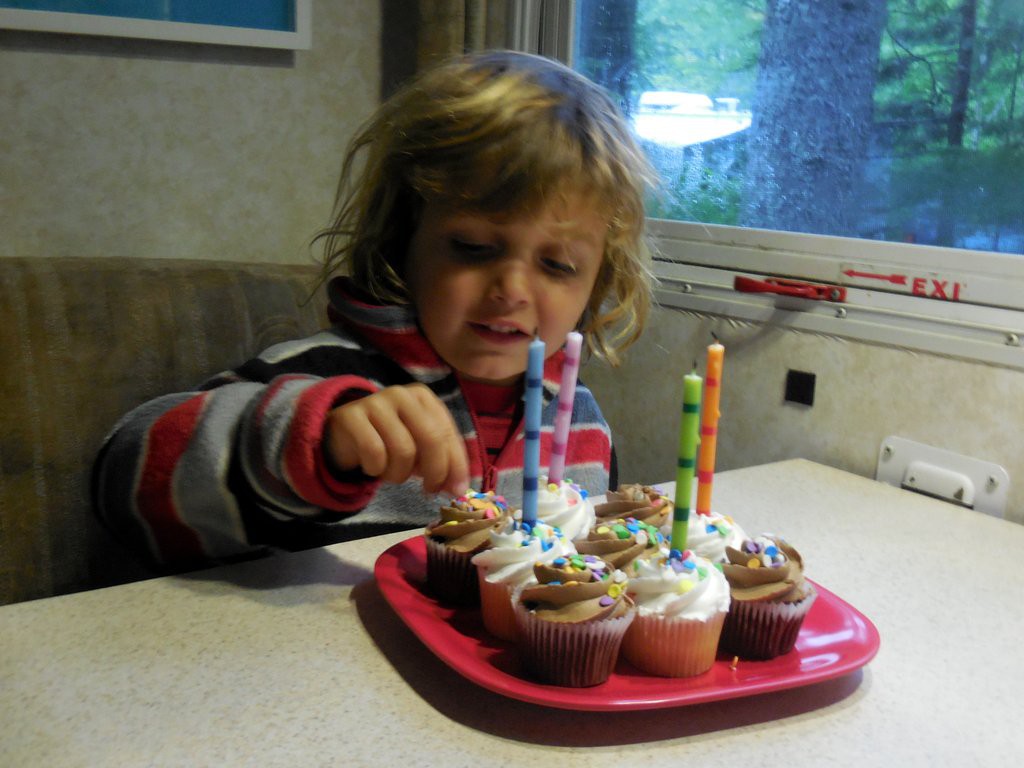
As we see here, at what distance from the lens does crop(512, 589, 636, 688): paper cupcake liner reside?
70cm

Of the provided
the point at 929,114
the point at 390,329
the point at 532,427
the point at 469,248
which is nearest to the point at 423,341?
the point at 390,329

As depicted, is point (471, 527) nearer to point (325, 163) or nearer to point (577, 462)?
point (577, 462)

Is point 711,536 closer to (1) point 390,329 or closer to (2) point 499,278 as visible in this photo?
(2) point 499,278

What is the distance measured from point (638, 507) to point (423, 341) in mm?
407

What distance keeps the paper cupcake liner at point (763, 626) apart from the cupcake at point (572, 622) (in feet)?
0.32

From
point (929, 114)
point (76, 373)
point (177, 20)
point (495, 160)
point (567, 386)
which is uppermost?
point (177, 20)

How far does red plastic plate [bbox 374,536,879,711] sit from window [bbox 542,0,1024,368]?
607 mm

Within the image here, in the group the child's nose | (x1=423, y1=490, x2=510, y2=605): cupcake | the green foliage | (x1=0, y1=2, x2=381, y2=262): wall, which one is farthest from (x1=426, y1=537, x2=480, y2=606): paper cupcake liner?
(x1=0, y1=2, x2=381, y2=262): wall

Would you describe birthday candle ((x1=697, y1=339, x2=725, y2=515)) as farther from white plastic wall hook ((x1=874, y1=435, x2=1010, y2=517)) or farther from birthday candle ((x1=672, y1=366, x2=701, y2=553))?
white plastic wall hook ((x1=874, y1=435, x2=1010, y2=517))

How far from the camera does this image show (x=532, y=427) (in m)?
0.77

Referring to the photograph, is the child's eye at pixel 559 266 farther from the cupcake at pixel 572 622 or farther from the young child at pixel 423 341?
the cupcake at pixel 572 622

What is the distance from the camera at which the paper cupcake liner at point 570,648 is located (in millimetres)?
698

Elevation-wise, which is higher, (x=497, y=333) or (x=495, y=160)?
(x=495, y=160)

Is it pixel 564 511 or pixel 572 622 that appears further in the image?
pixel 564 511
